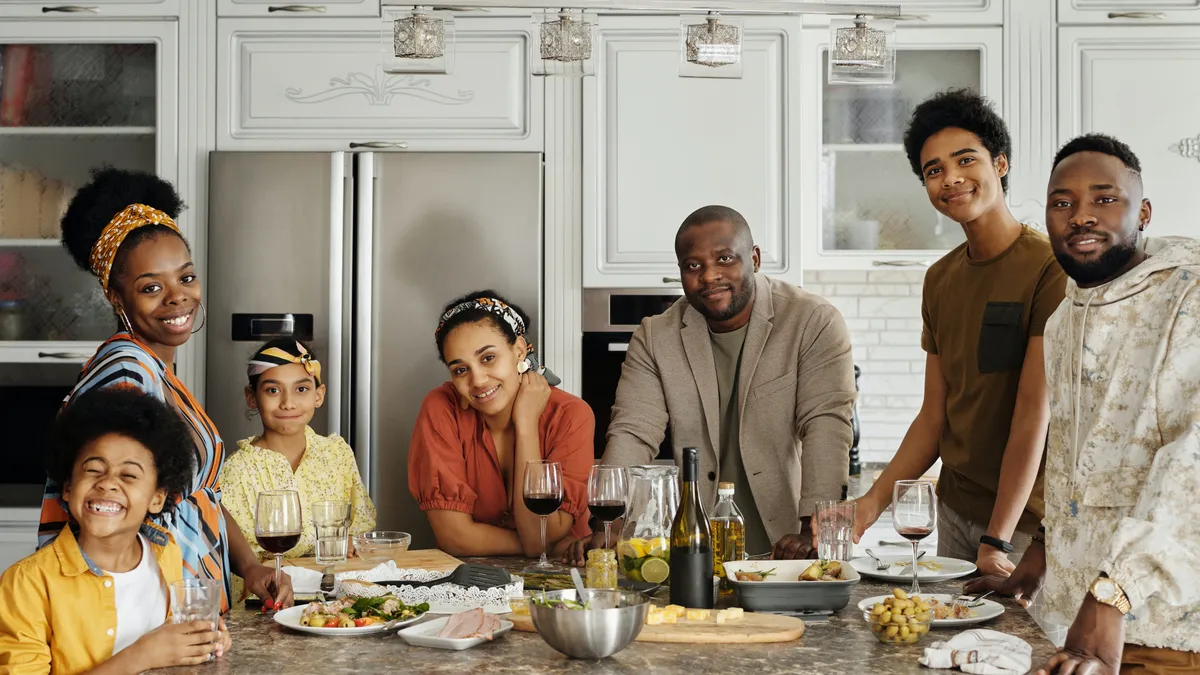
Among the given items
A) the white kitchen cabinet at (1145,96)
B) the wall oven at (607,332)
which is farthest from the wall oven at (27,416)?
the white kitchen cabinet at (1145,96)

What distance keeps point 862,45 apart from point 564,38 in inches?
23.4

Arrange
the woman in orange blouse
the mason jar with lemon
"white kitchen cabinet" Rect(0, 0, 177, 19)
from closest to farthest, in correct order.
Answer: the mason jar with lemon, the woman in orange blouse, "white kitchen cabinet" Rect(0, 0, 177, 19)

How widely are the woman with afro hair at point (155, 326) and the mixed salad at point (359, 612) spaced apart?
15cm

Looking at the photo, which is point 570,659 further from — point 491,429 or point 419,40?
point 419,40

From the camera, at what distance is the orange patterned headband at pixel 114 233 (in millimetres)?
2070

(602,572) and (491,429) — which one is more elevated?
(491,429)

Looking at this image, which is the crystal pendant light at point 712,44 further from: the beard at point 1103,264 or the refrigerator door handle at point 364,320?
the refrigerator door handle at point 364,320

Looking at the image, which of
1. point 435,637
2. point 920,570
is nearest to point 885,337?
point 920,570

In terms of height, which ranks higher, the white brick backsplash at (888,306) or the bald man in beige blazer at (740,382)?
the white brick backsplash at (888,306)

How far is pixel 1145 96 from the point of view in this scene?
3811 millimetres

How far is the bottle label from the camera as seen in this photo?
5.96ft

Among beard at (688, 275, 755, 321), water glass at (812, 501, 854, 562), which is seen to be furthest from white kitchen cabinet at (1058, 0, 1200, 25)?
water glass at (812, 501, 854, 562)

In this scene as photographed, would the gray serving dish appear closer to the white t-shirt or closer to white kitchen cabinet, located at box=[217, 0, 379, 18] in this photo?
the white t-shirt

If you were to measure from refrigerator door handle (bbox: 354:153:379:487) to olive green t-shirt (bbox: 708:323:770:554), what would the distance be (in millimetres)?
1356
